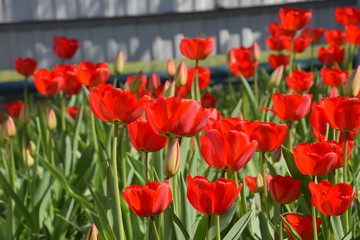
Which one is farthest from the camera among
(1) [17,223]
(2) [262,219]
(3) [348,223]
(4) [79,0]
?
(4) [79,0]

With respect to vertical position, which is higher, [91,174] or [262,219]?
[262,219]

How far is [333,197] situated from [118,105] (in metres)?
0.42

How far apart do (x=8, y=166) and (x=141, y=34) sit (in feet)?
13.9

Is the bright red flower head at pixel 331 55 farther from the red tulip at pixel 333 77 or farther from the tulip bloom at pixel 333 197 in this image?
the tulip bloom at pixel 333 197

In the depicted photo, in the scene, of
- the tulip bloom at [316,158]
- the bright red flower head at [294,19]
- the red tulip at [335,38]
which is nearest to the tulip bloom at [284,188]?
the tulip bloom at [316,158]

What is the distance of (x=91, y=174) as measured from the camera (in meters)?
2.42

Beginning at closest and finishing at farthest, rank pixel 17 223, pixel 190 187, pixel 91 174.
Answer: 1. pixel 190 187
2. pixel 17 223
3. pixel 91 174

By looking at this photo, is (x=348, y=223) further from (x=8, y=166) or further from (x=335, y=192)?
(x=8, y=166)

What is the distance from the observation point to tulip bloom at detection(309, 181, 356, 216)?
1287 mm

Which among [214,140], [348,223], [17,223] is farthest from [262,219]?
[17,223]

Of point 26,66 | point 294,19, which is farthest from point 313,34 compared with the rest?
point 26,66

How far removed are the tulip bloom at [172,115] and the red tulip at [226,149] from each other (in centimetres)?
5

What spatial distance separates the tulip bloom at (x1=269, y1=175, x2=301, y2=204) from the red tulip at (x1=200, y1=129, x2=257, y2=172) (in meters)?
0.22

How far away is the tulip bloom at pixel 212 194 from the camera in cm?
119
